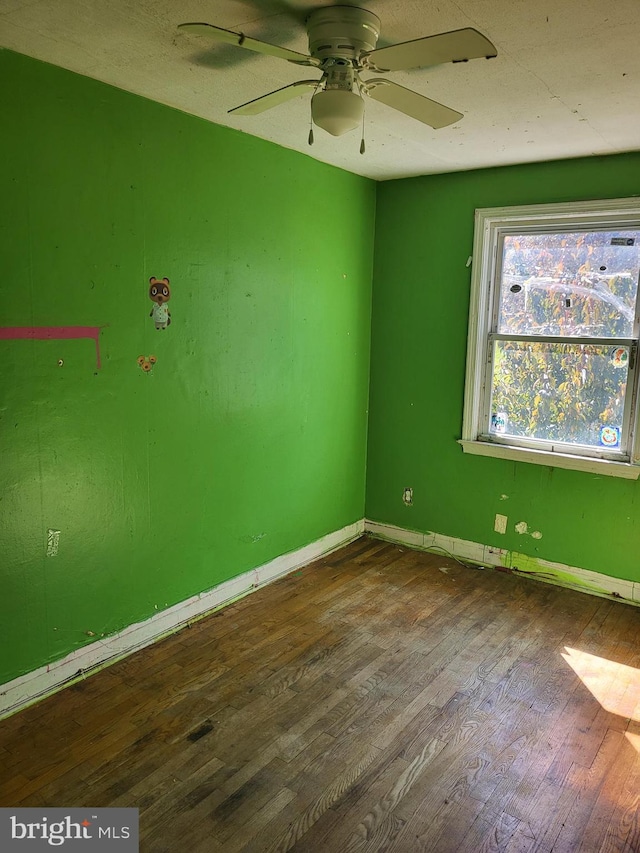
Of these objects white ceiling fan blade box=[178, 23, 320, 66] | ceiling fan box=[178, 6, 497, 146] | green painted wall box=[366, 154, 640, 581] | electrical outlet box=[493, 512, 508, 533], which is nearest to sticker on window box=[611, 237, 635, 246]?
green painted wall box=[366, 154, 640, 581]

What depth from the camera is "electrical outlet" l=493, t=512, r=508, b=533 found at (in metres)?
4.09

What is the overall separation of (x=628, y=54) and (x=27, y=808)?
325 centimetres

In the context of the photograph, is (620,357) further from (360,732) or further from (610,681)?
(360,732)

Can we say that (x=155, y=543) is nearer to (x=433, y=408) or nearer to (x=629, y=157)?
(x=433, y=408)

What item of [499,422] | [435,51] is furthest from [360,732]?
[435,51]

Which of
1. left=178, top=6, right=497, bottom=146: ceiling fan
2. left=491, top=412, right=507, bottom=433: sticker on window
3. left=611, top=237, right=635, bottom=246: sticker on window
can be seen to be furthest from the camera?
left=491, top=412, right=507, bottom=433: sticker on window

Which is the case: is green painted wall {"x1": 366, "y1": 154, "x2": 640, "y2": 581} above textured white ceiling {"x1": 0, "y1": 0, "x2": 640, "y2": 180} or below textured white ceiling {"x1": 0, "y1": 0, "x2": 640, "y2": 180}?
below

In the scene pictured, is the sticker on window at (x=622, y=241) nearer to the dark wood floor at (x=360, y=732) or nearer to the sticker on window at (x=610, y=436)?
the sticker on window at (x=610, y=436)

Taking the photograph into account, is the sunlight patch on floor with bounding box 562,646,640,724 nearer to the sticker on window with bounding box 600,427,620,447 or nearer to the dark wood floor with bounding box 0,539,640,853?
the dark wood floor with bounding box 0,539,640,853

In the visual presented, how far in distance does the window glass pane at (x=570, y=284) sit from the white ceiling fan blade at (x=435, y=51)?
221 centimetres

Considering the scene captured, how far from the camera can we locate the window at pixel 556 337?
3.58 m

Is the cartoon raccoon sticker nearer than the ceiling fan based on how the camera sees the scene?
No

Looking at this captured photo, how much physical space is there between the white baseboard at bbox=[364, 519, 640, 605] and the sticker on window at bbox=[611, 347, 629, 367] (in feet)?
4.14

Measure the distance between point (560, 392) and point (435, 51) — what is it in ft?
8.33
